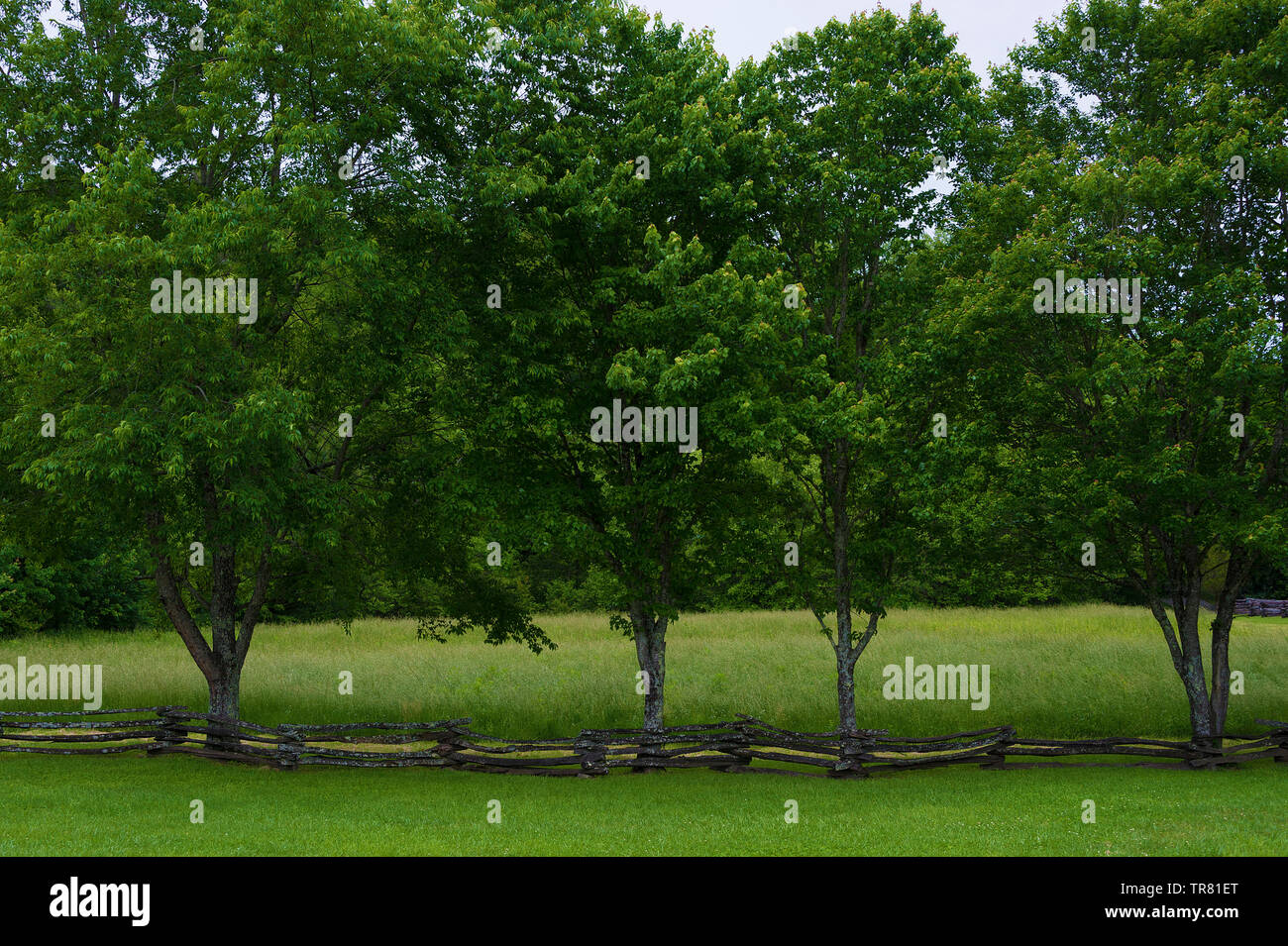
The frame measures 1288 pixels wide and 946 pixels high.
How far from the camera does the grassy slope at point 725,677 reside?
28.0 metres

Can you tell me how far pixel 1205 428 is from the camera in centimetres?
2108

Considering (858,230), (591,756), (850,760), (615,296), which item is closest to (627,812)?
(591,756)

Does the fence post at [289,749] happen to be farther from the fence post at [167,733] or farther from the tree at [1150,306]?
the tree at [1150,306]

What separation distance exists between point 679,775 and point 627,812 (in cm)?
453

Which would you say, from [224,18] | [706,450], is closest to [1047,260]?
[706,450]

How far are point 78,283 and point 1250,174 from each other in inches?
928

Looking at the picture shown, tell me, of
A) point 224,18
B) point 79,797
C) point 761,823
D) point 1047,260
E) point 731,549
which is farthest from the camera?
point 731,549

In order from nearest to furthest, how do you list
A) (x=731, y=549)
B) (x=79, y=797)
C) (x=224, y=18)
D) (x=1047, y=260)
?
(x=79, y=797) < (x=224, y=18) < (x=1047, y=260) < (x=731, y=549)

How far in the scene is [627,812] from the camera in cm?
1652

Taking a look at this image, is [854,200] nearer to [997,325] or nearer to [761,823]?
[997,325]

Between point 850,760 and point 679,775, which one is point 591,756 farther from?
point 850,760

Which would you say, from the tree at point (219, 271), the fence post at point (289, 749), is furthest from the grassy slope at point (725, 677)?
the tree at point (219, 271)

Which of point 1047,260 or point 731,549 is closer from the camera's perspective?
point 1047,260

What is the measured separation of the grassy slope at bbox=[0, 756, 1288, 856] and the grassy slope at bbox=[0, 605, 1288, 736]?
23.2ft
